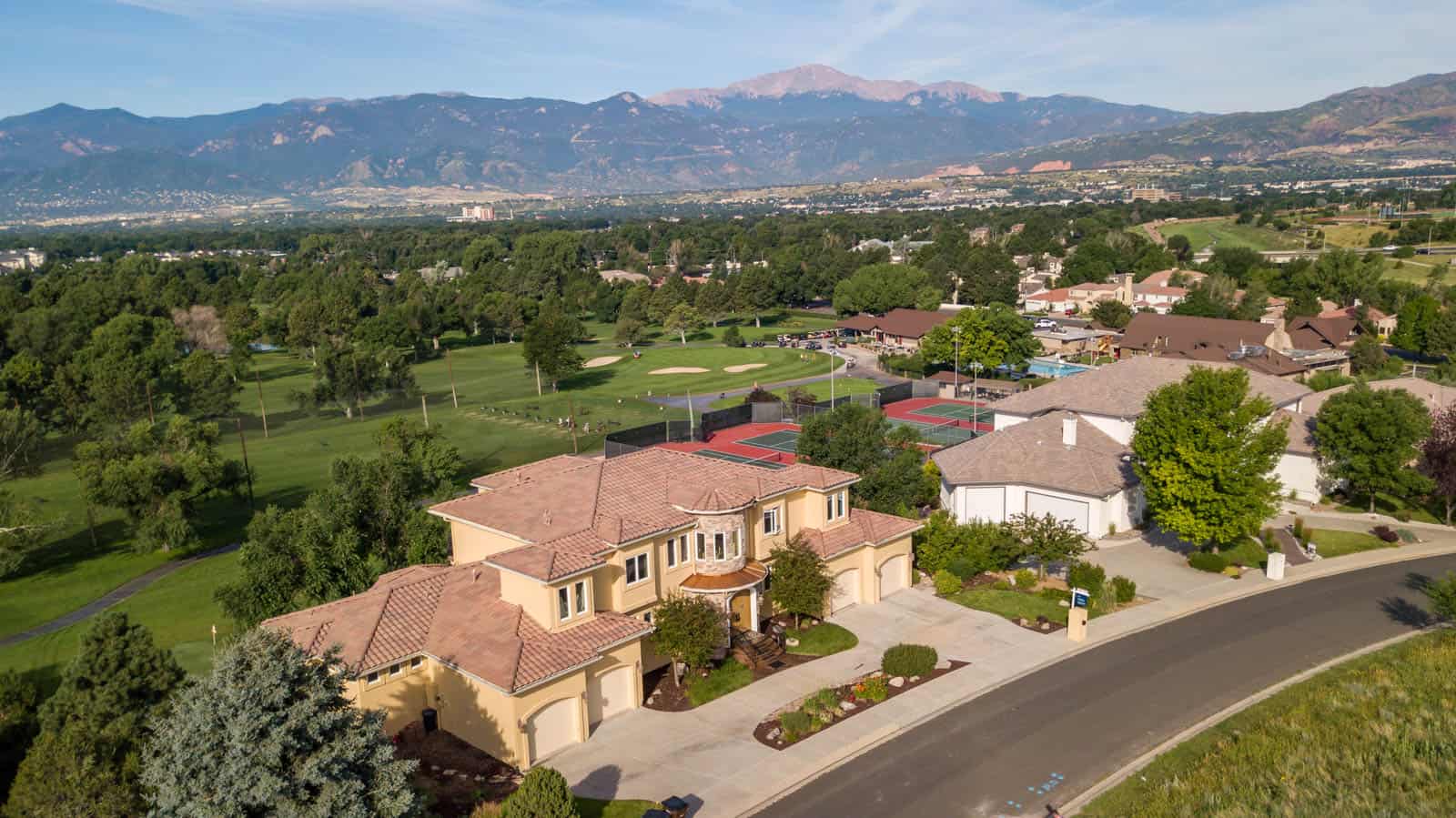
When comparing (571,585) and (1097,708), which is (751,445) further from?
(1097,708)

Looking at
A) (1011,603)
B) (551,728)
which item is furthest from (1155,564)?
(551,728)

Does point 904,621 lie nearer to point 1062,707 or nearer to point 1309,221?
point 1062,707

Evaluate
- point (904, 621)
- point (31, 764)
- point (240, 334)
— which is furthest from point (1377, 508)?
point (240, 334)

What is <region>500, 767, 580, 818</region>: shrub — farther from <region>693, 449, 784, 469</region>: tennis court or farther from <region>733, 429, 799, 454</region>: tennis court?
<region>733, 429, 799, 454</region>: tennis court

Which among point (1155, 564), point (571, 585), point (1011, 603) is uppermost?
point (571, 585)

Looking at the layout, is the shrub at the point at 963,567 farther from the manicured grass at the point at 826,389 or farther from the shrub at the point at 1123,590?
the manicured grass at the point at 826,389

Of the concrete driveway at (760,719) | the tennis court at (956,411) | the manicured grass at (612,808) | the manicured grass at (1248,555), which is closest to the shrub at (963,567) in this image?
the concrete driveway at (760,719)
